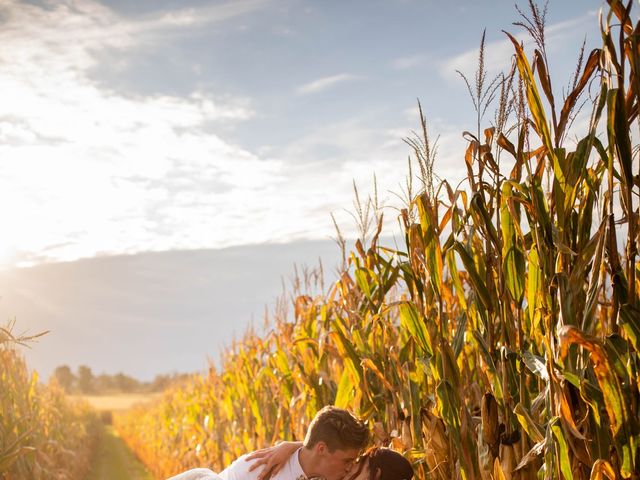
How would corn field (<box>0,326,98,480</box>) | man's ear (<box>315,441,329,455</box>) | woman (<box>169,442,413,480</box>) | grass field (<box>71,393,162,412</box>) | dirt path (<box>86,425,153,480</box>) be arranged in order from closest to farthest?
woman (<box>169,442,413,480</box>) → man's ear (<box>315,441,329,455</box>) → corn field (<box>0,326,98,480</box>) → dirt path (<box>86,425,153,480</box>) → grass field (<box>71,393,162,412</box>)

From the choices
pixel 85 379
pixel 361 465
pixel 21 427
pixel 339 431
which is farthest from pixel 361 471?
pixel 85 379

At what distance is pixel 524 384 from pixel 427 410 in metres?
0.59

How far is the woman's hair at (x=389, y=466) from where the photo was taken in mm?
3354

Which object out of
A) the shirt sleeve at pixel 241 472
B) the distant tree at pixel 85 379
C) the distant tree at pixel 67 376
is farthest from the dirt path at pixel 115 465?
the distant tree at pixel 85 379

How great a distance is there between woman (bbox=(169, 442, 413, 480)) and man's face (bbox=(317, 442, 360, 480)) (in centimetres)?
7

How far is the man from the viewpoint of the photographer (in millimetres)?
3432

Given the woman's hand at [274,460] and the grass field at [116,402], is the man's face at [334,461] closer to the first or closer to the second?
the woman's hand at [274,460]

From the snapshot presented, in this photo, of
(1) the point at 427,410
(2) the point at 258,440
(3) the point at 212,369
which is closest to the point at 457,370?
(1) the point at 427,410

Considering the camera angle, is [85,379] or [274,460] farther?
[85,379]

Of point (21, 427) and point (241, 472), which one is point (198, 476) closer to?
point (241, 472)

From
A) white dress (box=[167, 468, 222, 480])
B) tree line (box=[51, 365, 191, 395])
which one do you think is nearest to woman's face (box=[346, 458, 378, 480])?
white dress (box=[167, 468, 222, 480])

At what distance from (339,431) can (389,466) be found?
307mm

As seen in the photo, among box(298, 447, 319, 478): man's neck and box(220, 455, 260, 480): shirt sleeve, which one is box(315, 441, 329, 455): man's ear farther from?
box(220, 455, 260, 480): shirt sleeve

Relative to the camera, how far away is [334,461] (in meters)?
3.47
